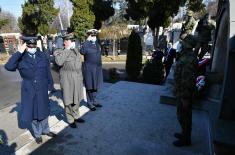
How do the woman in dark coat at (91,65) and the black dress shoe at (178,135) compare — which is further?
the woman in dark coat at (91,65)

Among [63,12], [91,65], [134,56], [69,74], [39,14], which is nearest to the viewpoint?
[69,74]

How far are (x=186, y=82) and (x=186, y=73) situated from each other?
0.14 m

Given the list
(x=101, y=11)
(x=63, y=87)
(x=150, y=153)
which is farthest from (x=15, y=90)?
(x=101, y=11)

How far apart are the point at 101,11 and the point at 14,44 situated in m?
10.5

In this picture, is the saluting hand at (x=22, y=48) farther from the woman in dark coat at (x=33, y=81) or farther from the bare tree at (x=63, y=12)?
the bare tree at (x=63, y=12)

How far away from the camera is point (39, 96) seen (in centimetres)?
448

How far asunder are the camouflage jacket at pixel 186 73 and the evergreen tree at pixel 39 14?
2118 centimetres

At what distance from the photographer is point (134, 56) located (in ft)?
33.3

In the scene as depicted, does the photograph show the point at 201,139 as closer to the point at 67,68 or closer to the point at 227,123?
the point at 227,123

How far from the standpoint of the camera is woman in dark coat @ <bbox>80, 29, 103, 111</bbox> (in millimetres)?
5953

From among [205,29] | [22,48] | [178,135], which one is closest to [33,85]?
[22,48]

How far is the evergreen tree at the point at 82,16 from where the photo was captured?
789 inches

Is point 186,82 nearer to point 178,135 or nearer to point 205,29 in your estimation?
point 178,135

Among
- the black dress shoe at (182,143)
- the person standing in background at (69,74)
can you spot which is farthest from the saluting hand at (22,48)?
the black dress shoe at (182,143)
